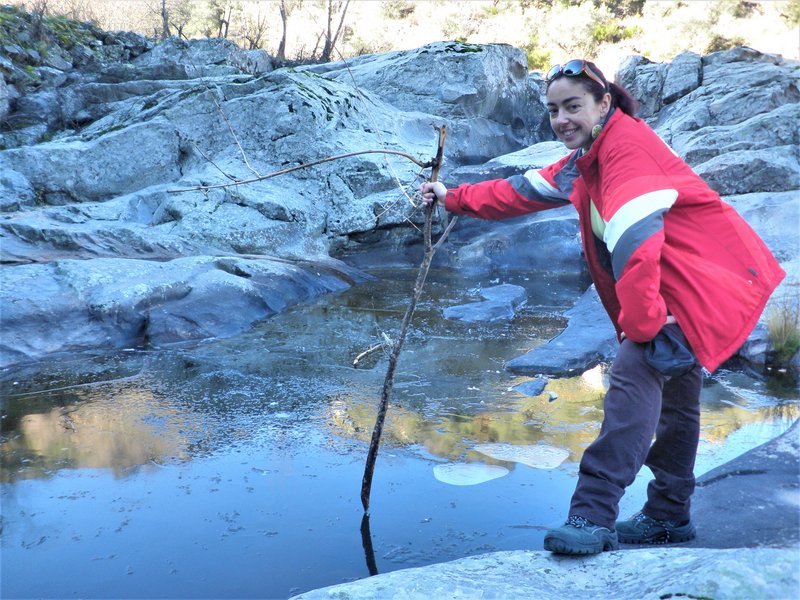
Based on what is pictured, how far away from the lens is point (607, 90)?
249 cm

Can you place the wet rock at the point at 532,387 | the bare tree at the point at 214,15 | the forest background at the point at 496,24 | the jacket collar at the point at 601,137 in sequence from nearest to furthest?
the jacket collar at the point at 601,137 < the wet rock at the point at 532,387 < the forest background at the point at 496,24 < the bare tree at the point at 214,15

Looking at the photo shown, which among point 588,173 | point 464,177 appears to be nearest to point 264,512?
point 588,173

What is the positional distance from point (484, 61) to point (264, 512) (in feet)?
35.3

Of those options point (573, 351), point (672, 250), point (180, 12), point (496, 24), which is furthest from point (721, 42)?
point (672, 250)

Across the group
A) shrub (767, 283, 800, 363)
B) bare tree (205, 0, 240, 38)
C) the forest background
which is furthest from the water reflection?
bare tree (205, 0, 240, 38)

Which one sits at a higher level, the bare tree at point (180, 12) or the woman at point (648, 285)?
the bare tree at point (180, 12)

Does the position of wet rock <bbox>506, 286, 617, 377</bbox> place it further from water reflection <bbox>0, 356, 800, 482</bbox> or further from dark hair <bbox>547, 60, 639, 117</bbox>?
dark hair <bbox>547, 60, 639, 117</bbox>

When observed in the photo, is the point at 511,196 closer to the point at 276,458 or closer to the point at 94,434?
the point at 276,458

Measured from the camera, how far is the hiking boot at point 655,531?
2.56m

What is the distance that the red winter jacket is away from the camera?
7.26 feet

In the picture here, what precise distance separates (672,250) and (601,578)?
101cm

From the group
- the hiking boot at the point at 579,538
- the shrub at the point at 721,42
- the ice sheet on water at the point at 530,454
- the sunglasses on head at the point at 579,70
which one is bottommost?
the ice sheet on water at the point at 530,454

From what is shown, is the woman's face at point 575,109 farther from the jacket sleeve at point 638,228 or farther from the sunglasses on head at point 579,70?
the jacket sleeve at point 638,228

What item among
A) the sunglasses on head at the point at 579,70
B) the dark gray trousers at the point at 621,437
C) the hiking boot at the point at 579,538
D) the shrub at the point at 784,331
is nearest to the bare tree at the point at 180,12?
the shrub at the point at 784,331
